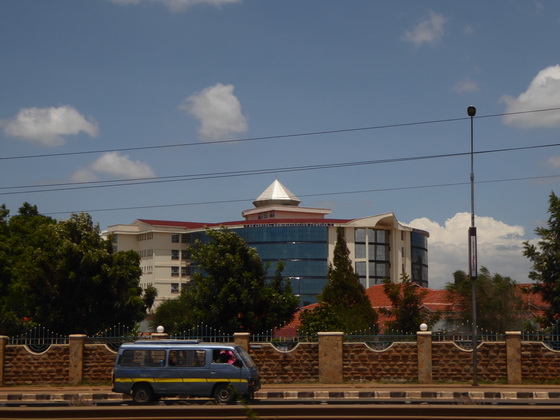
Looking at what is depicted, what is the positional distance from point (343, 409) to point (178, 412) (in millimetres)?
2676

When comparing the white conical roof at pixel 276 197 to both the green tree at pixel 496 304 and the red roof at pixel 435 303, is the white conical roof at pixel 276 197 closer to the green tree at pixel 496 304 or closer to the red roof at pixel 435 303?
the red roof at pixel 435 303

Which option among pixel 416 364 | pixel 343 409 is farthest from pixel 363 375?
pixel 343 409

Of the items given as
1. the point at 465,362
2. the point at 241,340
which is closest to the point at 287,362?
the point at 241,340

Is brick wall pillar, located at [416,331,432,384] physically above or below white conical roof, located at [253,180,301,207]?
below

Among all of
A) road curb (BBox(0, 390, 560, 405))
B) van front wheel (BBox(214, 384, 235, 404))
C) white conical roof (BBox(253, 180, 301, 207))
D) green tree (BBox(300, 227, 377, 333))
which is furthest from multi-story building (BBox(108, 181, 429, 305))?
van front wheel (BBox(214, 384, 235, 404))

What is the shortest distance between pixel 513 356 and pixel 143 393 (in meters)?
13.3

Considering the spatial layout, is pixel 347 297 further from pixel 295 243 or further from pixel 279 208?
pixel 279 208

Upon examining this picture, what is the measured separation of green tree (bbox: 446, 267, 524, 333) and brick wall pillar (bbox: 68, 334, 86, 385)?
1157 inches

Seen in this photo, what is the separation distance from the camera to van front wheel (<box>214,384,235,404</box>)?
20422 millimetres

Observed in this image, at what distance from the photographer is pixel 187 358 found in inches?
833

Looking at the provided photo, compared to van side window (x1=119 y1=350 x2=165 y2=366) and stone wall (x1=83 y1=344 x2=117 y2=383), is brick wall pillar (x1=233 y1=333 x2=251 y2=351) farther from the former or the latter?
van side window (x1=119 y1=350 x2=165 y2=366)

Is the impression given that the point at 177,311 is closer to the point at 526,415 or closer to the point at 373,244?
the point at 373,244

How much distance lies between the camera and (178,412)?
493 inches

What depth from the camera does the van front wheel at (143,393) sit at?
824 inches
